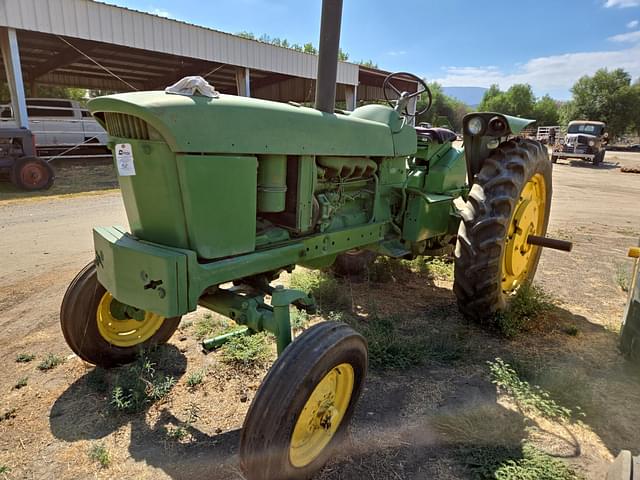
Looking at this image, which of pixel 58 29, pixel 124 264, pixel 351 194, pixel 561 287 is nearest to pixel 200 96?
pixel 124 264

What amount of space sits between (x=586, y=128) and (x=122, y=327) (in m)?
23.1

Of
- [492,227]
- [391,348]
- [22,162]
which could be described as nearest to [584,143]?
[492,227]

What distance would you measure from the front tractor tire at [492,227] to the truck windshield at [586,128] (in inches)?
801

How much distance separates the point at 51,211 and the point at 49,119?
23.6 ft

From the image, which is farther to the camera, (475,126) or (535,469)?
(475,126)

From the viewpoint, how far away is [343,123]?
2520mm

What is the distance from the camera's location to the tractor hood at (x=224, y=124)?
70.1 inches

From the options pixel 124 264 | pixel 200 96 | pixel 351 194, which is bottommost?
pixel 124 264

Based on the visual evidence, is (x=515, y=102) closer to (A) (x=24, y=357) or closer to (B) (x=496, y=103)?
(B) (x=496, y=103)

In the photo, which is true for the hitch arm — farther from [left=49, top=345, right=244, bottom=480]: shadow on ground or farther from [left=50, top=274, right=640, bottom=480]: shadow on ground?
[left=49, top=345, right=244, bottom=480]: shadow on ground

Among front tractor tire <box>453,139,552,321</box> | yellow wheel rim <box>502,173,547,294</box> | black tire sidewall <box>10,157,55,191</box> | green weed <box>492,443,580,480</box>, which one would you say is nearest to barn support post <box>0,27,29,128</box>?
black tire sidewall <box>10,157,55,191</box>

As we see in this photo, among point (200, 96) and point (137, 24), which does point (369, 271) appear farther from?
point (137, 24)

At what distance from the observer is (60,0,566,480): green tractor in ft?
5.95

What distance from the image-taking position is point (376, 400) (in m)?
Result: 2.50
